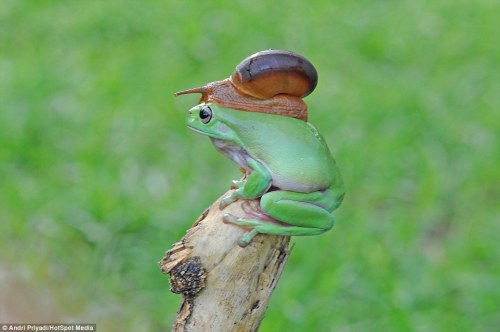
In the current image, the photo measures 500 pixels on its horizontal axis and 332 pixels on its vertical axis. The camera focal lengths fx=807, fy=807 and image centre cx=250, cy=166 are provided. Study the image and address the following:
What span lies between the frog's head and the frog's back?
26mm

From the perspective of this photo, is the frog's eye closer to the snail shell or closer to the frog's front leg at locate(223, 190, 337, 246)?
the snail shell

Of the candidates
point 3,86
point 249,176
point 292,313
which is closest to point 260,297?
point 249,176

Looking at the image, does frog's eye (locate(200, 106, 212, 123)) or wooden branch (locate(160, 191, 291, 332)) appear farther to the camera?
frog's eye (locate(200, 106, 212, 123))

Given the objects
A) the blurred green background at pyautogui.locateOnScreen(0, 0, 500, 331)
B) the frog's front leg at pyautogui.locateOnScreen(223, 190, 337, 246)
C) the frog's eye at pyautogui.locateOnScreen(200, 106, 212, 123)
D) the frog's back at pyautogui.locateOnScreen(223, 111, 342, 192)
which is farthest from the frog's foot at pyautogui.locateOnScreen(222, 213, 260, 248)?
the blurred green background at pyautogui.locateOnScreen(0, 0, 500, 331)

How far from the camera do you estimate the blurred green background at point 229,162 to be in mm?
3281

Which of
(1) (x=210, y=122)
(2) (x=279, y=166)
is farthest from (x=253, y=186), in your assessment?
(1) (x=210, y=122)

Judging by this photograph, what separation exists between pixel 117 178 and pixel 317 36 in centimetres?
225

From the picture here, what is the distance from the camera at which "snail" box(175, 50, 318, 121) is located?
4.88 feet

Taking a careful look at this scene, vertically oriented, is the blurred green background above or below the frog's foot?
above

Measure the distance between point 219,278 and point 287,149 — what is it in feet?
0.97

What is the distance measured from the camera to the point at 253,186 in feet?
5.04

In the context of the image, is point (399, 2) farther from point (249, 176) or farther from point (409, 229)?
point (249, 176)

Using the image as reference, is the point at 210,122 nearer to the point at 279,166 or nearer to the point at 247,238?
the point at 279,166

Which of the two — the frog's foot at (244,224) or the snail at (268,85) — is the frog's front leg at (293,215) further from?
the snail at (268,85)
